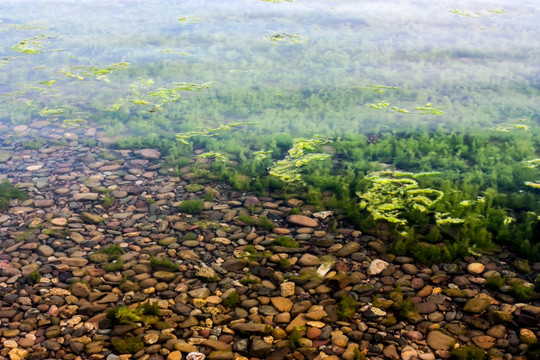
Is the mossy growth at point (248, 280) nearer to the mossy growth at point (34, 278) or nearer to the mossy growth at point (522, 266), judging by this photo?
the mossy growth at point (34, 278)

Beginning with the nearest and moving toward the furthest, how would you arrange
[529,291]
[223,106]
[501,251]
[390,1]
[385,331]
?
[385,331] → [529,291] → [501,251] → [223,106] → [390,1]

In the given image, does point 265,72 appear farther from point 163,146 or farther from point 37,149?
point 37,149

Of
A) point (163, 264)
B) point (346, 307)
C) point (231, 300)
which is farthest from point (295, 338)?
point (163, 264)

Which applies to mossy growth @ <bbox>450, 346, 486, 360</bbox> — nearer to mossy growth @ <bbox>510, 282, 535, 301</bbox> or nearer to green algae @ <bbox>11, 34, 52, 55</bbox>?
mossy growth @ <bbox>510, 282, 535, 301</bbox>

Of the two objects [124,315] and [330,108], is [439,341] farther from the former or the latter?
Answer: [330,108]

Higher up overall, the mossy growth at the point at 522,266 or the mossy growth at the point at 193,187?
the mossy growth at the point at 193,187

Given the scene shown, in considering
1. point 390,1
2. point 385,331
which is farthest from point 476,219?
point 390,1

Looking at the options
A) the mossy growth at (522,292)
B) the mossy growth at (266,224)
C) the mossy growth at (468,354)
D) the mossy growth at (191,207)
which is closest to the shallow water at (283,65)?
the mossy growth at (191,207)
